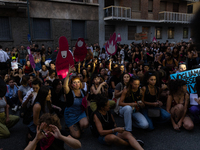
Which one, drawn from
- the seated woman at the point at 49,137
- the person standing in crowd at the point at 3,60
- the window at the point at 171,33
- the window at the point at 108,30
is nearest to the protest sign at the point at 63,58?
the seated woman at the point at 49,137

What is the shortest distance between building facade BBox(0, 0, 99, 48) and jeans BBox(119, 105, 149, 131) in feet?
41.4

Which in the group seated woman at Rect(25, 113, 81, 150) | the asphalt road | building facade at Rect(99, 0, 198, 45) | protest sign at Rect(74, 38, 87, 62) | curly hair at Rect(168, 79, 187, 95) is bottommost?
the asphalt road

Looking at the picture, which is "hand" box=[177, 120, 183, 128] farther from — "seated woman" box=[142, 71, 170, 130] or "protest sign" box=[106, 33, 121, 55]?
"protest sign" box=[106, 33, 121, 55]

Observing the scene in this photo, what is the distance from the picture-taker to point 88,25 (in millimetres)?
18781

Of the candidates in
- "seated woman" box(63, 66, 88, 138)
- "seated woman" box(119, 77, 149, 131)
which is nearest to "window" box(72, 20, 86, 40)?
"seated woman" box(63, 66, 88, 138)

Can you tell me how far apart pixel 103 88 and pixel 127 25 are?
1798cm

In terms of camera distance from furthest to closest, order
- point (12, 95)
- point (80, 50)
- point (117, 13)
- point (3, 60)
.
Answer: point (117, 13), point (3, 60), point (80, 50), point (12, 95)

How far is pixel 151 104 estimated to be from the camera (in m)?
4.30

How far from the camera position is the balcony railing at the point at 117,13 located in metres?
19.7

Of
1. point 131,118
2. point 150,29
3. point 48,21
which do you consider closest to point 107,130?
point 131,118

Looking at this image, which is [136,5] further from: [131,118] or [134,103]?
[131,118]

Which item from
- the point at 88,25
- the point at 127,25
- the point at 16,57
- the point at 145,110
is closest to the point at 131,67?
the point at 145,110

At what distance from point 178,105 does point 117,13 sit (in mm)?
17432

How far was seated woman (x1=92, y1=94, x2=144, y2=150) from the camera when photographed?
325 cm
